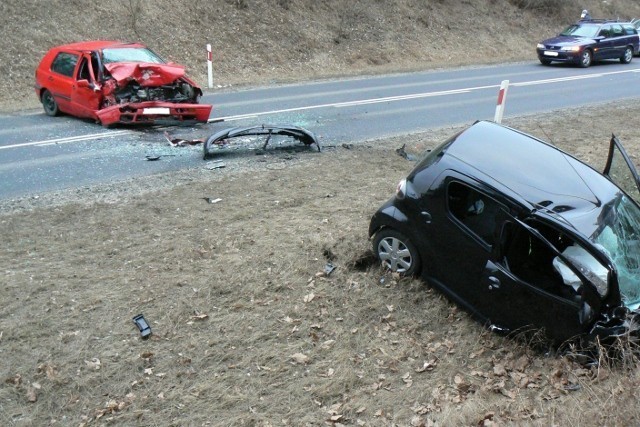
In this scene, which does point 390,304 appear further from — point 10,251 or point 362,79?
point 362,79

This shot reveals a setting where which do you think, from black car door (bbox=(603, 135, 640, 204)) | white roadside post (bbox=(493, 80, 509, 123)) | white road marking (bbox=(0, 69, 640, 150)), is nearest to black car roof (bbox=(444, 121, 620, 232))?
black car door (bbox=(603, 135, 640, 204))

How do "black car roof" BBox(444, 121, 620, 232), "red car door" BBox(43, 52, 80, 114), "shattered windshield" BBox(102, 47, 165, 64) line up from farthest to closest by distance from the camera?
"red car door" BBox(43, 52, 80, 114)
"shattered windshield" BBox(102, 47, 165, 64)
"black car roof" BBox(444, 121, 620, 232)

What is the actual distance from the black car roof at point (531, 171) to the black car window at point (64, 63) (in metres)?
9.88

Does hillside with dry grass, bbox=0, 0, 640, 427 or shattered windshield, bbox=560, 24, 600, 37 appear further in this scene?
shattered windshield, bbox=560, 24, 600, 37

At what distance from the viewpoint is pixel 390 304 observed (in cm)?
658

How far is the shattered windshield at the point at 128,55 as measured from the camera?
525 inches

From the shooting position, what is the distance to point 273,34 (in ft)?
81.8

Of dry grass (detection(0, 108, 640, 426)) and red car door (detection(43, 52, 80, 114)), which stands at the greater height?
red car door (detection(43, 52, 80, 114))

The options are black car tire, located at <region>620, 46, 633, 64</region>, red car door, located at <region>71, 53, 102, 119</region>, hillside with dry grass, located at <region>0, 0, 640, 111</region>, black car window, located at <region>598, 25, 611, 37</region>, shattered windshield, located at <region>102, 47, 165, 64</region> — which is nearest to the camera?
red car door, located at <region>71, 53, 102, 119</region>

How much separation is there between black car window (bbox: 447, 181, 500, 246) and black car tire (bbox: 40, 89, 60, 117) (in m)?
10.8

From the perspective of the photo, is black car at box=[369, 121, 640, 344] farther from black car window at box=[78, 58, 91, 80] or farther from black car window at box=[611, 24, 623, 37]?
black car window at box=[611, 24, 623, 37]

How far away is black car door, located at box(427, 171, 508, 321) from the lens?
6059mm

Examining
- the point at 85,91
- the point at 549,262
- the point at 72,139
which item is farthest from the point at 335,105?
the point at 549,262

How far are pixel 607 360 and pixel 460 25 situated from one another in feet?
94.6
